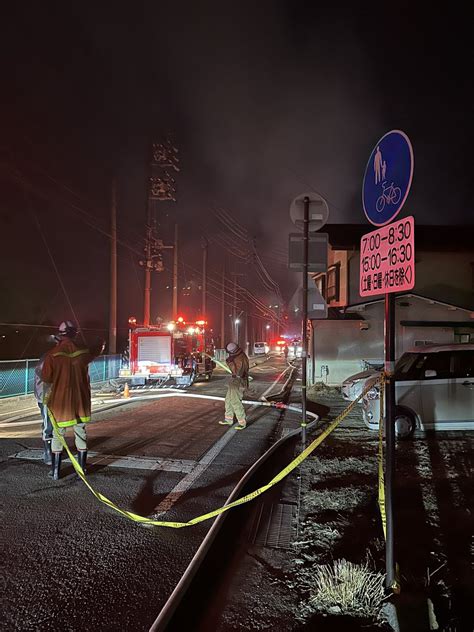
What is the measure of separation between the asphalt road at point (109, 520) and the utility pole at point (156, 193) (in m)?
15.4

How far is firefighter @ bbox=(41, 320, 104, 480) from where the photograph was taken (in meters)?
4.97

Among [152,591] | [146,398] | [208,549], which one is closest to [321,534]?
[208,549]

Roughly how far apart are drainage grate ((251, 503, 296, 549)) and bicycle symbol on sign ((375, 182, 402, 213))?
116 inches

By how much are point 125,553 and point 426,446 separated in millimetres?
5440

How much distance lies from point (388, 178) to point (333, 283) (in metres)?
21.5

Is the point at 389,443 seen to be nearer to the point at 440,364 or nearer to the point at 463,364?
the point at 440,364

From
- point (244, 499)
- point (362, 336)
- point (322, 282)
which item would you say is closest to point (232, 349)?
point (244, 499)

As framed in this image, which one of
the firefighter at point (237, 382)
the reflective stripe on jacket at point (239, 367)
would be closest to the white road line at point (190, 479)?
the firefighter at point (237, 382)

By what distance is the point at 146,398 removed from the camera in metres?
12.5

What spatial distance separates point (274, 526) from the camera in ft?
13.1

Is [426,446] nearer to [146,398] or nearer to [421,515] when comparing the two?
[421,515]

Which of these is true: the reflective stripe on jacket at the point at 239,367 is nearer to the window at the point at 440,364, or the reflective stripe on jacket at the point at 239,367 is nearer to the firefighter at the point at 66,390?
the window at the point at 440,364

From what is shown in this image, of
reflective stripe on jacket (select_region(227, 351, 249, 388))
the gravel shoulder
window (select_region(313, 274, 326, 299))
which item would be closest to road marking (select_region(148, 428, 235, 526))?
the gravel shoulder

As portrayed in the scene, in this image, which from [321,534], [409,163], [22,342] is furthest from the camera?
[22,342]
